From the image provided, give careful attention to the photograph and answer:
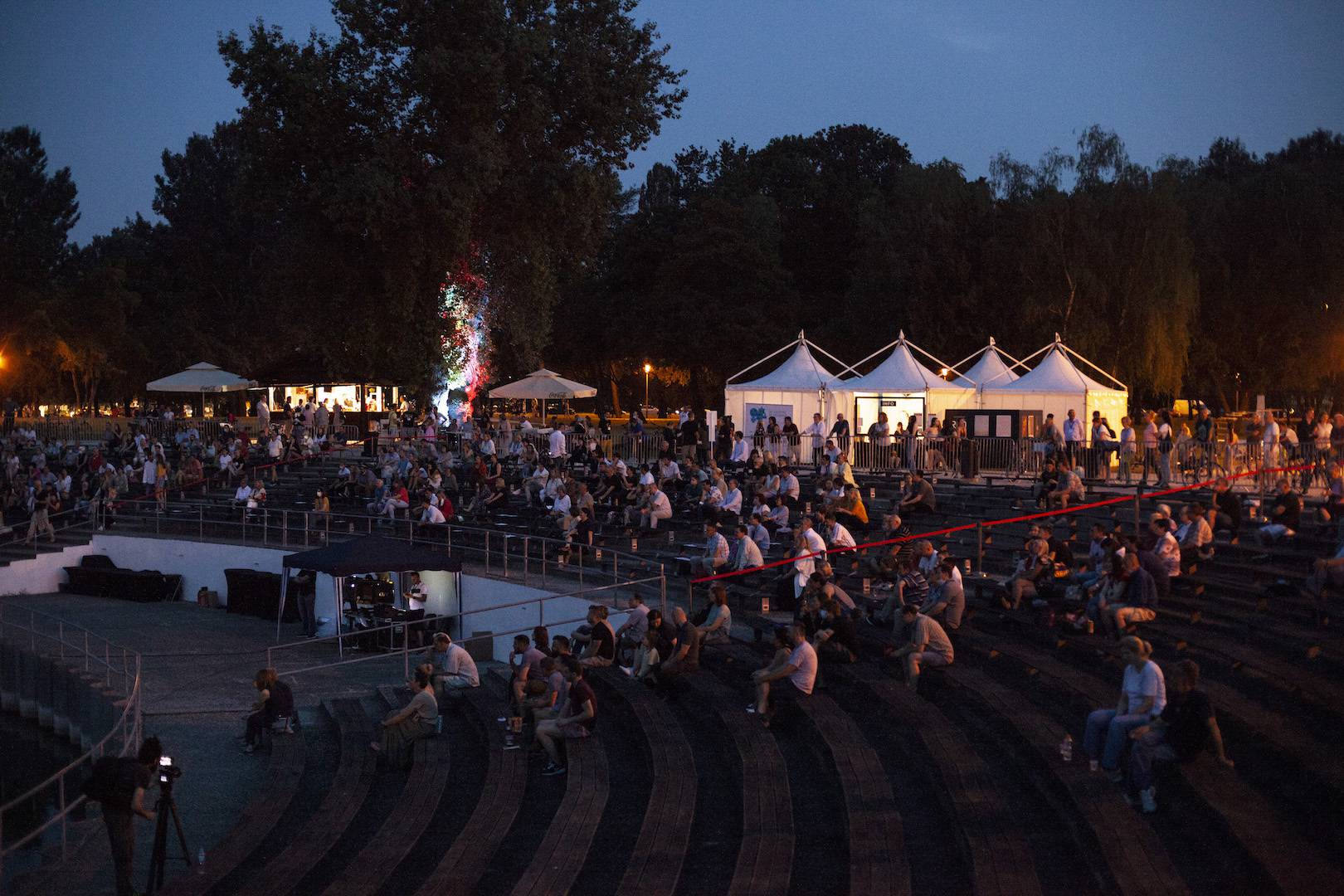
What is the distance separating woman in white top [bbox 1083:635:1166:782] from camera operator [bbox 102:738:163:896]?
8.00 metres

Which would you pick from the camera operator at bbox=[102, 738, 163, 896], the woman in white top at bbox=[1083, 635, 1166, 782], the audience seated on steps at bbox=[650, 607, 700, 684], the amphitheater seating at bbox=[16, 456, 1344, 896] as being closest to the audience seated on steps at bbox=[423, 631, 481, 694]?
the amphitheater seating at bbox=[16, 456, 1344, 896]

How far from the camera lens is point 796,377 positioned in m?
31.8

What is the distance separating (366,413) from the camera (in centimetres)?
4022

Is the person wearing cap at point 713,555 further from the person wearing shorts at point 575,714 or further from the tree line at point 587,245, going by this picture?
the tree line at point 587,245

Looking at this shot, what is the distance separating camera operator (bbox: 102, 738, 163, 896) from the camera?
11047 mm

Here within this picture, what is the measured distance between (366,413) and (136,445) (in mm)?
6782

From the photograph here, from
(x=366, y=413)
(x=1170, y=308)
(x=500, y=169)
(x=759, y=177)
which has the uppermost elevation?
(x=759, y=177)

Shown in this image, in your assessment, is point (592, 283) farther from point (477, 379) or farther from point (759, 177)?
point (477, 379)

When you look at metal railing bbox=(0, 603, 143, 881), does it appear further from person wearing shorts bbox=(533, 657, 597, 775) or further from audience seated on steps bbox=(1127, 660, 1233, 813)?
audience seated on steps bbox=(1127, 660, 1233, 813)

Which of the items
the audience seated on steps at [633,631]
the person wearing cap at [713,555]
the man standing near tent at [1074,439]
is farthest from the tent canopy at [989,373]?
the audience seated on steps at [633,631]

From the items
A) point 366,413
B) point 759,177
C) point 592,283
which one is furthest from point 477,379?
point 759,177

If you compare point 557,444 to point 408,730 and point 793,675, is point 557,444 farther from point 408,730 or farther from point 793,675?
point 793,675

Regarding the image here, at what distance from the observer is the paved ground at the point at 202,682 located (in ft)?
46.0

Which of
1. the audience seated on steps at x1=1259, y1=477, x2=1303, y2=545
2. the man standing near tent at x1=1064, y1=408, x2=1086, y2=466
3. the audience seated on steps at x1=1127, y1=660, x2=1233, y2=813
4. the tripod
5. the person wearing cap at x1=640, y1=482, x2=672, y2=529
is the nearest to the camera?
the audience seated on steps at x1=1127, y1=660, x2=1233, y2=813
